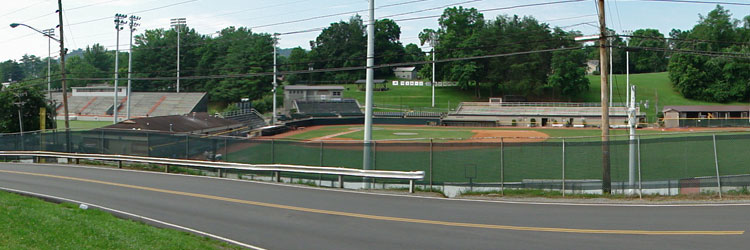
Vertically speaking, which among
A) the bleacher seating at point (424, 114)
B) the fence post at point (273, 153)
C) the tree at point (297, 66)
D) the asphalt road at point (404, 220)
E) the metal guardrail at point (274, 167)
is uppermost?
the tree at point (297, 66)

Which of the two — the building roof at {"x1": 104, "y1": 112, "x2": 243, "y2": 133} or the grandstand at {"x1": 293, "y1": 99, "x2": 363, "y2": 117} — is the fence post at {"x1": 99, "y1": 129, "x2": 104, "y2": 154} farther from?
the grandstand at {"x1": 293, "y1": 99, "x2": 363, "y2": 117}

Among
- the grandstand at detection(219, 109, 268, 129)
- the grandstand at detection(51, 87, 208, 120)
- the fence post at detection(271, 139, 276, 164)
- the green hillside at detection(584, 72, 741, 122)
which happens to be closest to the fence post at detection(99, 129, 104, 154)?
the fence post at detection(271, 139, 276, 164)

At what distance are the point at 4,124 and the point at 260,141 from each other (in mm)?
37692

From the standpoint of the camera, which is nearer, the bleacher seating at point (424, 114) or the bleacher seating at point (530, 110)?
the bleacher seating at point (530, 110)

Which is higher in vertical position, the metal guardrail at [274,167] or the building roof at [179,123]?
the building roof at [179,123]

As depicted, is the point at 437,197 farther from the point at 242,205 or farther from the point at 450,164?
the point at 242,205

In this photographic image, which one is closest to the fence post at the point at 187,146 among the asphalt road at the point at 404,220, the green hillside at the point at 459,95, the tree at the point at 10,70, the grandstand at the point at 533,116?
the asphalt road at the point at 404,220

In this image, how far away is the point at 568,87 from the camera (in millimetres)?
106750

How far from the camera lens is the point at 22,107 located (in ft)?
168

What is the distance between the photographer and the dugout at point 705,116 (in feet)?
226

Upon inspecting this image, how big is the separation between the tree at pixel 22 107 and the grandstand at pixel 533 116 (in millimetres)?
48974

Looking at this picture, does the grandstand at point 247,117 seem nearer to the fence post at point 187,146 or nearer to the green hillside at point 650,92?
the fence post at point 187,146

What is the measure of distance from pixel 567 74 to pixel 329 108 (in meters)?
44.1

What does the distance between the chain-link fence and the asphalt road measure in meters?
2.64
